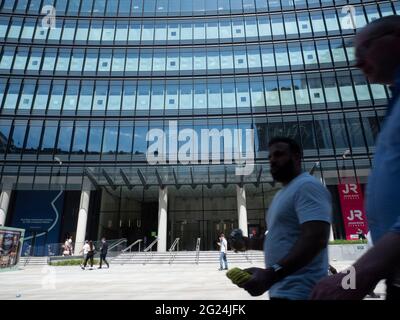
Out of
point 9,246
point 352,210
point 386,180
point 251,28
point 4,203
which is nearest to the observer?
point 386,180

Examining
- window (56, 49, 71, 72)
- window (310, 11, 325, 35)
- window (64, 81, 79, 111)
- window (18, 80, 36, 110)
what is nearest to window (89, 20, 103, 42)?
window (56, 49, 71, 72)

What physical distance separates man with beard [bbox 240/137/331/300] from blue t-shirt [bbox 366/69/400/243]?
34 cm

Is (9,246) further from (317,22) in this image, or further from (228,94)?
(317,22)

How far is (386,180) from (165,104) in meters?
27.8

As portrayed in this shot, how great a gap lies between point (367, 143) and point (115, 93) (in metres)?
23.7

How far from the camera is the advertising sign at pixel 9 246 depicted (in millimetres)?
14898

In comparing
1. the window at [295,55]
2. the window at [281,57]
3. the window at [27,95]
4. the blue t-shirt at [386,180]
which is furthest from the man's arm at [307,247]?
the window at [27,95]

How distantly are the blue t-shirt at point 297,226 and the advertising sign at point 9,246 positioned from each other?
16726 mm

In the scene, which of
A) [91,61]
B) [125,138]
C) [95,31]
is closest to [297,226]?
[125,138]

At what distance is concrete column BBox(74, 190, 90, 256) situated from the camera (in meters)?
24.1

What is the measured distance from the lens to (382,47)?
1.23m

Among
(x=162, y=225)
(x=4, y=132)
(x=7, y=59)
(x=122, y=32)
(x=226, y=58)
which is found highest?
(x=122, y=32)

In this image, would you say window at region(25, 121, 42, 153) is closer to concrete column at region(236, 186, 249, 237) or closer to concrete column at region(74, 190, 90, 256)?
concrete column at region(74, 190, 90, 256)
